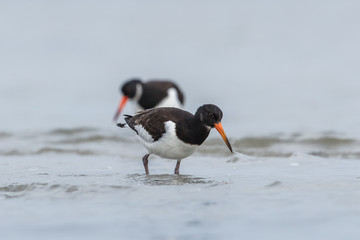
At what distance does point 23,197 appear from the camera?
6.54 meters

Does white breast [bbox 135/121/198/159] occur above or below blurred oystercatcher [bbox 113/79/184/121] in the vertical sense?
below

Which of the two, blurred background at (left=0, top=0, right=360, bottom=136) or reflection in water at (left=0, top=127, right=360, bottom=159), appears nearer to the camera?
reflection in water at (left=0, top=127, right=360, bottom=159)

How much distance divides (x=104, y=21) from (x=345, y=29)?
9138 millimetres

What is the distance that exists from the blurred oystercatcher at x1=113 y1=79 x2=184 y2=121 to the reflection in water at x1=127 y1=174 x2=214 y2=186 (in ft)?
17.6

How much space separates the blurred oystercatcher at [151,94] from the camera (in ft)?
44.8

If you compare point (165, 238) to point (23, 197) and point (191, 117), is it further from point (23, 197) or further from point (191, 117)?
point (191, 117)

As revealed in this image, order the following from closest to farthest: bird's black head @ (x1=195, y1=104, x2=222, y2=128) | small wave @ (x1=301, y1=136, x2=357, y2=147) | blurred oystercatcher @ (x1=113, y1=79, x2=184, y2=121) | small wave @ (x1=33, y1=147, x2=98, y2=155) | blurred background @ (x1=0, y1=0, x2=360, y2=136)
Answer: bird's black head @ (x1=195, y1=104, x2=222, y2=128) < small wave @ (x1=33, y1=147, x2=98, y2=155) < small wave @ (x1=301, y1=136, x2=357, y2=147) < blurred oystercatcher @ (x1=113, y1=79, x2=184, y2=121) < blurred background @ (x1=0, y1=0, x2=360, y2=136)

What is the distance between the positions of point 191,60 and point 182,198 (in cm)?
1573

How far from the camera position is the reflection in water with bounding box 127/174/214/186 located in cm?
750

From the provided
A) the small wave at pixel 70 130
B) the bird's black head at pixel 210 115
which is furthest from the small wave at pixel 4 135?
the bird's black head at pixel 210 115

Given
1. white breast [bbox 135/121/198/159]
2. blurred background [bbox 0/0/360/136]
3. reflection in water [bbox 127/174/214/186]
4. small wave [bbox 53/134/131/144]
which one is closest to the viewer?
reflection in water [bbox 127/174/214/186]

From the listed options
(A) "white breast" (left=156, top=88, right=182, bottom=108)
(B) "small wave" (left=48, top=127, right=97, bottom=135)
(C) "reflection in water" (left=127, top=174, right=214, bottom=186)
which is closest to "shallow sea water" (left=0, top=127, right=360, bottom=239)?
(C) "reflection in water" (left=127, top=174, right=214, bottom=186)

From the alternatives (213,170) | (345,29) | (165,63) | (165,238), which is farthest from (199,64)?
(165,238)

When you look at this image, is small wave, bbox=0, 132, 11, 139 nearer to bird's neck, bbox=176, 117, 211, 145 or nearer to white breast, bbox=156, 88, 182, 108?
white breast, bbox=156, 88, 182, 108
